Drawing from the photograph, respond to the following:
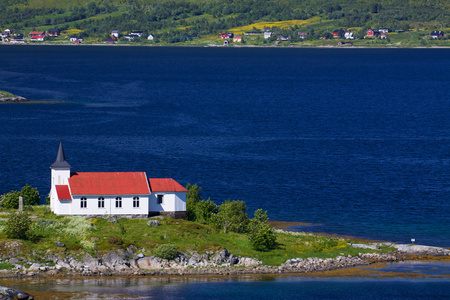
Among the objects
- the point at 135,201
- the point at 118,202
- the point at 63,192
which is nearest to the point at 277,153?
the point at 135,201

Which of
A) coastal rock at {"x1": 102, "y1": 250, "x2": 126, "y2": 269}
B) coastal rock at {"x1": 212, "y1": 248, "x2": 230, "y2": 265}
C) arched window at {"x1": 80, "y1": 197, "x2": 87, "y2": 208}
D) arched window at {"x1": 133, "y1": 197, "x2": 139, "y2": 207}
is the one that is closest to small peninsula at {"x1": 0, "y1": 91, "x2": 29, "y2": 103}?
arched window at {"x1": 80, "y1": 197, "x2": 87, "y2": 208}

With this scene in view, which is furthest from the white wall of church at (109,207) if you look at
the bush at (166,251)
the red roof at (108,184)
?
the bush at (166,251)

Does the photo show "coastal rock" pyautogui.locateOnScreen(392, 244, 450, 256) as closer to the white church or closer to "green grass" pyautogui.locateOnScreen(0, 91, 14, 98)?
the white church

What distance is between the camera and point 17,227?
69.6 metres

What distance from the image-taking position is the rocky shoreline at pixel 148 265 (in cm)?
6731

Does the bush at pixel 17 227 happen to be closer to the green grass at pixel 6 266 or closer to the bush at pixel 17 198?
the green grass at pixel 6 266

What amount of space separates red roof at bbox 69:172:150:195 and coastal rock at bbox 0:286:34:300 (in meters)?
15.3

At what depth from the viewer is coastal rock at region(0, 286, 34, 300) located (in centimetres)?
6009

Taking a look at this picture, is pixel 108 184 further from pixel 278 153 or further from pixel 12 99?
pixel 12 99

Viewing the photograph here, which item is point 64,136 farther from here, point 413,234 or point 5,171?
point 413,234

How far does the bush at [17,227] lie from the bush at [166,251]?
40.8 ft

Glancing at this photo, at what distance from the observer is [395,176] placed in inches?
4439

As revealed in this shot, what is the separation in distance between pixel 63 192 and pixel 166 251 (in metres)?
13.7

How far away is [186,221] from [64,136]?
232 feet
